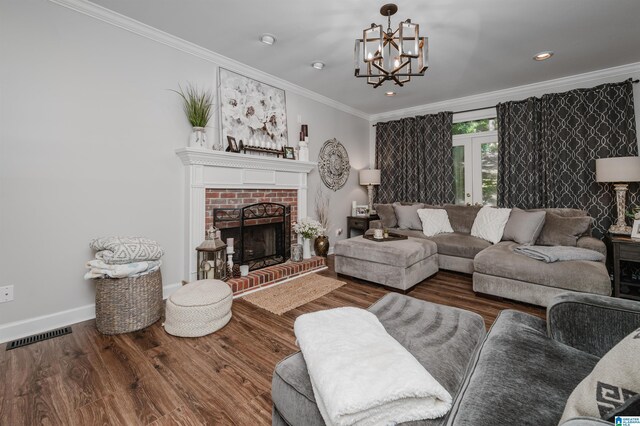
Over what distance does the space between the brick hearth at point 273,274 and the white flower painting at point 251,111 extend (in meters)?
1.52

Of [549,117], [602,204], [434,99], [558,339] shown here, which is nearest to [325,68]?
[434,99]

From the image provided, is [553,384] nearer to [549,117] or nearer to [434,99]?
[549,117]

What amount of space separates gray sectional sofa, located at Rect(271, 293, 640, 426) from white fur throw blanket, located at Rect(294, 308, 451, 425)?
0.06m

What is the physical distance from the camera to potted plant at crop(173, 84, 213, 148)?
280 cm

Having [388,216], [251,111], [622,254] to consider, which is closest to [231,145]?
[251,111]

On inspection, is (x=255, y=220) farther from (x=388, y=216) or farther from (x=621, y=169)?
(x=621, y=169)

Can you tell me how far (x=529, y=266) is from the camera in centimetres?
257

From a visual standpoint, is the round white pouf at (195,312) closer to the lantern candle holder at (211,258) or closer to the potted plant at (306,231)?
the lantern candle holder at (211,258)

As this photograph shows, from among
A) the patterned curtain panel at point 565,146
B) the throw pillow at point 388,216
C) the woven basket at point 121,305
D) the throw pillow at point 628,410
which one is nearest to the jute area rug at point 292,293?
the woven basket at point 121,305

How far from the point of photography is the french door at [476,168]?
433 cm

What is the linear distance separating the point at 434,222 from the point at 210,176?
3006mm

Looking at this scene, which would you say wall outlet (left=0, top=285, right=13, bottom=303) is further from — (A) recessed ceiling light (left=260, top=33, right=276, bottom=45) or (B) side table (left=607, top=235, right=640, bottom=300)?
(B) side table (left=607, top=235, right=640, bottom=300)

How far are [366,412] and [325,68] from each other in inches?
139

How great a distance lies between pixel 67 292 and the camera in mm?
2234
